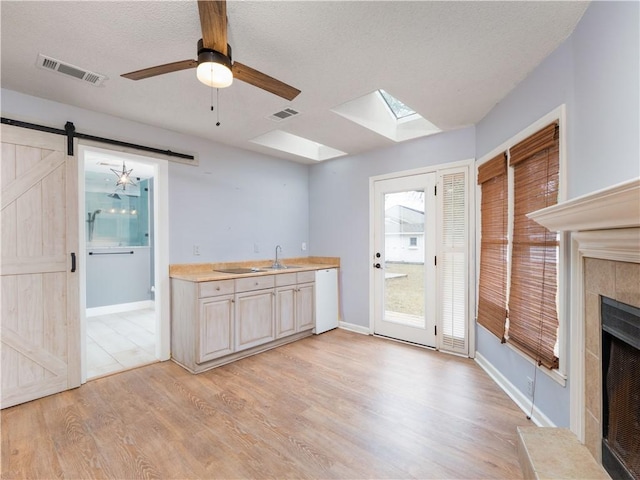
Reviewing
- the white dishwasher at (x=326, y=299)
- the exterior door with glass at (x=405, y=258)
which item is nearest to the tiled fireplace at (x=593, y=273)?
the exterior door with glass at (x=405, y=258)

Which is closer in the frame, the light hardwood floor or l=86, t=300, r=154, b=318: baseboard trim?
the light hardwood floor

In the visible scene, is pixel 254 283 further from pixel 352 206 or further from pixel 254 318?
pixel 352 206

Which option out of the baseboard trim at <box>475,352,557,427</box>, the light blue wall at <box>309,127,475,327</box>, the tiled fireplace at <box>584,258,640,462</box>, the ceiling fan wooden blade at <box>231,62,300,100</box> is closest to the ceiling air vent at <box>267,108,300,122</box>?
the ceiling fan wooden blade at <box>231,62,300,100</box>

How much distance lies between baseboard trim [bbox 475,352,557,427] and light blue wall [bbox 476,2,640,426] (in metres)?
0.05

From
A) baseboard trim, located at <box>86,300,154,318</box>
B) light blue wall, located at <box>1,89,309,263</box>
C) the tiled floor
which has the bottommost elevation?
the tiled floor

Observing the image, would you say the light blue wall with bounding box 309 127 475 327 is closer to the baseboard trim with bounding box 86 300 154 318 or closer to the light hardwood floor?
the light hardwood floor

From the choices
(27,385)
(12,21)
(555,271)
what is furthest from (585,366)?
(27,385)

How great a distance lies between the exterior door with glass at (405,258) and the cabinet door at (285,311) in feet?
3.69

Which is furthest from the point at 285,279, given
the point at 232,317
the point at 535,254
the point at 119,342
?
the point at 535,254

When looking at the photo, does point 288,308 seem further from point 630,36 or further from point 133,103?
point 630,36

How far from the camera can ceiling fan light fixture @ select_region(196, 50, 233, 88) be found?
1520 mm

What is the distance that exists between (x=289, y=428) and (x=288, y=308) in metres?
1.79

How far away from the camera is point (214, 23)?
55.5 inches

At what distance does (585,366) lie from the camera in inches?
65.6
